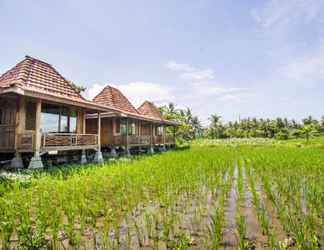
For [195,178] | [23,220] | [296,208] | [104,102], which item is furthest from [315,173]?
[104,102]

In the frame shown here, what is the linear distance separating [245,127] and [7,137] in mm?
54636

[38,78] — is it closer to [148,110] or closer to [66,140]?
[66,140]

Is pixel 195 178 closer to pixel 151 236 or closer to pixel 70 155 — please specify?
pixel 151 236

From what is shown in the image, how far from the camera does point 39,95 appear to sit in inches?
380

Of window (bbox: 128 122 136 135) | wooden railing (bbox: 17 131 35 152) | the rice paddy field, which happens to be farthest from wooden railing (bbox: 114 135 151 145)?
the rice paddy field

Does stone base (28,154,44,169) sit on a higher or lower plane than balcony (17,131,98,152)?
lower

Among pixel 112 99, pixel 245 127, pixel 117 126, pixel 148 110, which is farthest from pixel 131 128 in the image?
pixel 245 127

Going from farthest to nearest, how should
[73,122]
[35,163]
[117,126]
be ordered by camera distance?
[117,126] < [73,122] < [35,163]

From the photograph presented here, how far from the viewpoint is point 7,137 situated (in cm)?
1034

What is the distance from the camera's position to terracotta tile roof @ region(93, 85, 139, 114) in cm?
2097

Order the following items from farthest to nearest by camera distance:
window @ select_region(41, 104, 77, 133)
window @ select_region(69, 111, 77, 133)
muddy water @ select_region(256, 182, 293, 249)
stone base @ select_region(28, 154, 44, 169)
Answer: window @ select_region(69, 111, 77, 133) → window @ select_region(41, 104, 77, 133) → stone base @ select_region(28, 154, 44, 169) → muddy water @ select_region(256, 182, 293, 249)

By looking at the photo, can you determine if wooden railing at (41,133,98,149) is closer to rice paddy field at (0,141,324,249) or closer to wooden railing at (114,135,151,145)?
rice paddy field at (0,141,324,249)

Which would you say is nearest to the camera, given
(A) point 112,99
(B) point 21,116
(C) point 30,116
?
(B) point 21,116

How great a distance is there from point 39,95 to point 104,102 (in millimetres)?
11345
